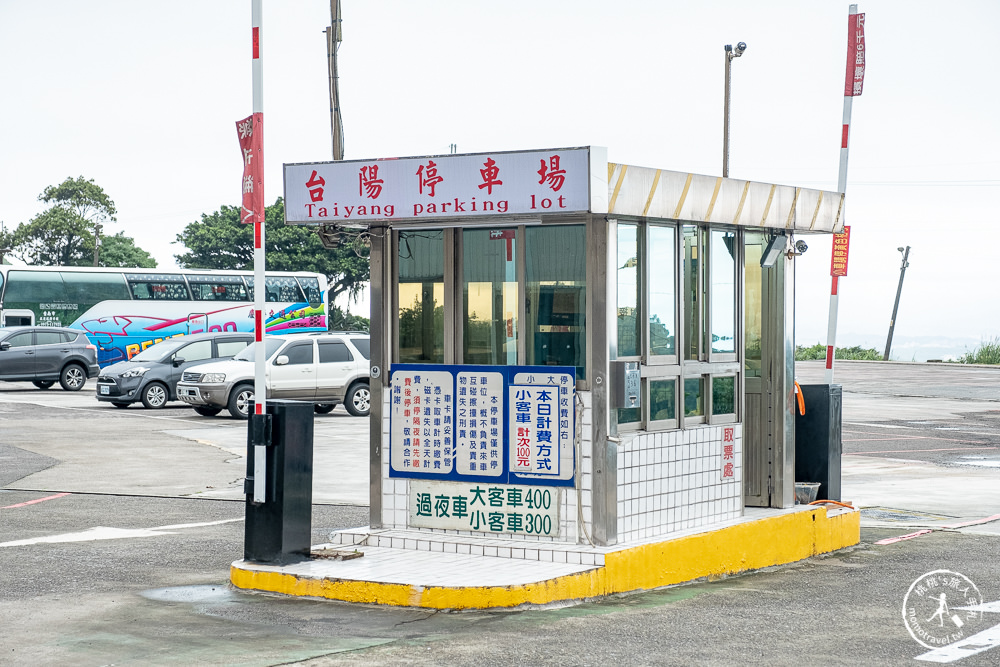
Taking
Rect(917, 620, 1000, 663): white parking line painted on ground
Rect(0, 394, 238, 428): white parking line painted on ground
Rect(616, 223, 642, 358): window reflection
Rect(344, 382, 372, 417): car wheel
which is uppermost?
Rect(616, 223, 642, 358): window reflection

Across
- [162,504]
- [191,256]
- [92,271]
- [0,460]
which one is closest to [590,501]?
[162,504]

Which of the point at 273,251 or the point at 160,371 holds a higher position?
the point at 273,251

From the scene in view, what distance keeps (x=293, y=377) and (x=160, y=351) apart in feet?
16.7

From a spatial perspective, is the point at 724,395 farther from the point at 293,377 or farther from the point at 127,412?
the point at 127,412

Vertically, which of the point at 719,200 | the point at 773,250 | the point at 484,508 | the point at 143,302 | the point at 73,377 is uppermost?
the point at 143,302

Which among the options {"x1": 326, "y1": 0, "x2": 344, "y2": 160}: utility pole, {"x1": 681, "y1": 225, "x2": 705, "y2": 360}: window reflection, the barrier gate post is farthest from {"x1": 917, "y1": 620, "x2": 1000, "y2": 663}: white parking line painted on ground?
{"x1": 326, "y1": 0, "x2": 344, "y2": 160}: utility pole

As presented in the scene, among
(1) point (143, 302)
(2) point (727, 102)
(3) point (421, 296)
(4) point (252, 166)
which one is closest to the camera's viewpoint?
(4) point (252, 166)

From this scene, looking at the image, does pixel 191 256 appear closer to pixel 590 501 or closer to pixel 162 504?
pixel 162 504

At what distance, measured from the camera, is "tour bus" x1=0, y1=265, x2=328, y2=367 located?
1486 inches

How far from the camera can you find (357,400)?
81.1 feet

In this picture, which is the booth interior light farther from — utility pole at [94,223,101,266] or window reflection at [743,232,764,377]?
utility pole at [94,223,101,266]

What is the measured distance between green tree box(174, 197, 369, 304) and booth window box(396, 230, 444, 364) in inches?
2400

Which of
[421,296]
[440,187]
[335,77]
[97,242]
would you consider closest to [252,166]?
[440,187]

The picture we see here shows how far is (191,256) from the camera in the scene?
7569 cm
